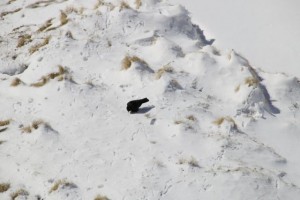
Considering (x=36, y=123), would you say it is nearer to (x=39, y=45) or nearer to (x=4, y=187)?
(x=4, y=187)

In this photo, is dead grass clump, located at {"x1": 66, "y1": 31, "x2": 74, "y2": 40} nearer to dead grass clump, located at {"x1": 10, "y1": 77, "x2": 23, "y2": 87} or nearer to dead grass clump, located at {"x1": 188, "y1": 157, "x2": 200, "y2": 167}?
dead grass clump, located at {"x1": 10, "y1": 77, "x2": 23, "y2": 87}

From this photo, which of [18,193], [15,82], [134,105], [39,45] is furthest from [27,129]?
[39,45]

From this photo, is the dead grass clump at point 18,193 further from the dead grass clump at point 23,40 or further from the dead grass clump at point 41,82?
the dead grass clump at point 23,40

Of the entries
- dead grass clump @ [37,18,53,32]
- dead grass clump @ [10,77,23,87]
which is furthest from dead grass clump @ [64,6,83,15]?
dead grass clump @ [10,77,23,87]

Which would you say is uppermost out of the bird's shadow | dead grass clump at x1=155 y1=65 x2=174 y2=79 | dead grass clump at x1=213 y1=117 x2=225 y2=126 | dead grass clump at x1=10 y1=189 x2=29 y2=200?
dead grass clump at x1=155 y1=65 x2=174 y2=79

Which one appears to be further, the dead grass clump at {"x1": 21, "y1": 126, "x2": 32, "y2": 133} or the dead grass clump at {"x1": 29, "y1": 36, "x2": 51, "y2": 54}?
the dead grass clump at {"x1": 29, "y1": 36, "x2": 51, "y2": 54}

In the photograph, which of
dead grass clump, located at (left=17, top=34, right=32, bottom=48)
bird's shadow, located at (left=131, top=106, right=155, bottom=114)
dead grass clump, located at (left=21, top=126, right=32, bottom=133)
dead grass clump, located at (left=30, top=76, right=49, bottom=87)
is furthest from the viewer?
dead grass clump, located at (left=17, top=34, right=32, bottom=48)

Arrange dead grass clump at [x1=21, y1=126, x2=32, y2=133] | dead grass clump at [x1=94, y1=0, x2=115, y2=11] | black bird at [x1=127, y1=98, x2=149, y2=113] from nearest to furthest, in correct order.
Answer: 1. dead grass clump at [x1=21, y1=126, x2=32, y2=133]
2. black bird at [x1=127, y1=98, x2=149, y2=113]
3. dead grass clump at [x1=94, y1=0, x2=115, y2=11]

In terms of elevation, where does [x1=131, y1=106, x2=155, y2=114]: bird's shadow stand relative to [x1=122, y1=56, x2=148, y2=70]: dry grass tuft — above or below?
Answer: below

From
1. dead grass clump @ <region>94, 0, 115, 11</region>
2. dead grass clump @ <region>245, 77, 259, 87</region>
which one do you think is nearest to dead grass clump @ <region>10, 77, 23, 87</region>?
dead grass clump @ <region>94, 0, 115, 11</region>
